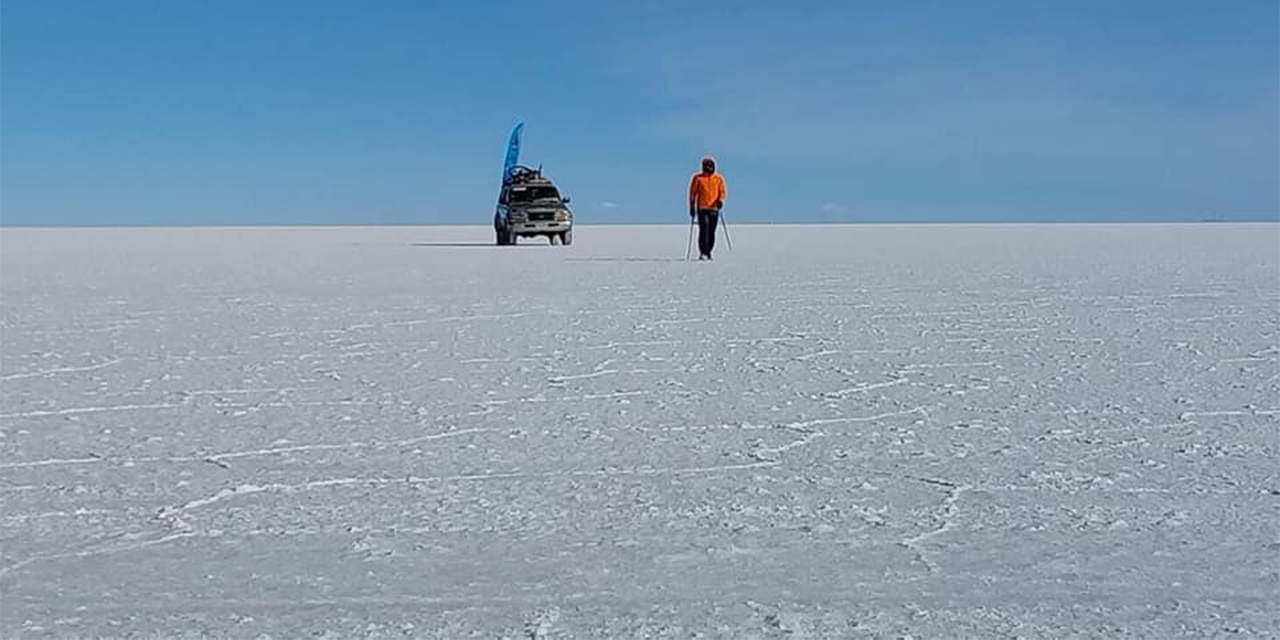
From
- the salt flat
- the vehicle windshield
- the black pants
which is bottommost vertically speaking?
the salt flat

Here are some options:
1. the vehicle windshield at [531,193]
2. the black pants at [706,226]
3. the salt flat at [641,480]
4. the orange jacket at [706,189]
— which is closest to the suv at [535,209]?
the vehicle windshield at [531,193]

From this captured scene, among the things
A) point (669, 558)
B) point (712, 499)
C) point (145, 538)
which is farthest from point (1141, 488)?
point (145, 538)

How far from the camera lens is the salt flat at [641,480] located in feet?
8.28

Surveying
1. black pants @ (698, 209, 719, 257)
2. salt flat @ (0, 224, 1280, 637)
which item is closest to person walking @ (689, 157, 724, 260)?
black pants @ (698, 209, 719, 257)

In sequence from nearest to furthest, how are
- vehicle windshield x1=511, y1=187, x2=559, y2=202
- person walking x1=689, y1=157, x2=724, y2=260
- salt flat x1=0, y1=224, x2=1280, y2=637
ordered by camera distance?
salt flat x1=0, y1=224, x2=1280, y2=637 → person walking x1=689, y1=157, x2=724, y2=260 → vehicle windshield x1=511, y1=187, x2=559, y2=202

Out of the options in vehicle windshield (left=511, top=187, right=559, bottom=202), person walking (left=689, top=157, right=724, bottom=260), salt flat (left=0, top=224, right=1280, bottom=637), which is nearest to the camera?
salt flat (left=0, top=224, right=1280, bottom=637)

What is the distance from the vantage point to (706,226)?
54.2 ft

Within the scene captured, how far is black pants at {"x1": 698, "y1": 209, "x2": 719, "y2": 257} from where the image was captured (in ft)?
→ 52.3

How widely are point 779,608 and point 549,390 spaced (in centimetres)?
275

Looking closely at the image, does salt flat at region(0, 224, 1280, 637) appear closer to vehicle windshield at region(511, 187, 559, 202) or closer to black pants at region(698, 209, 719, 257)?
black pants at region(698, 209, 719, 257)

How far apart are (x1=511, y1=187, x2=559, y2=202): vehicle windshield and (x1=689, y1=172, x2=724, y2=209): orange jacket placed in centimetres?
841

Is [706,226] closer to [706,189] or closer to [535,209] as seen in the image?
[706,189]

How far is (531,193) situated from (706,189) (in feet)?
28.8

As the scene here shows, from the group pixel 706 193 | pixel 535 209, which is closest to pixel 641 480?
pixel 706 193
